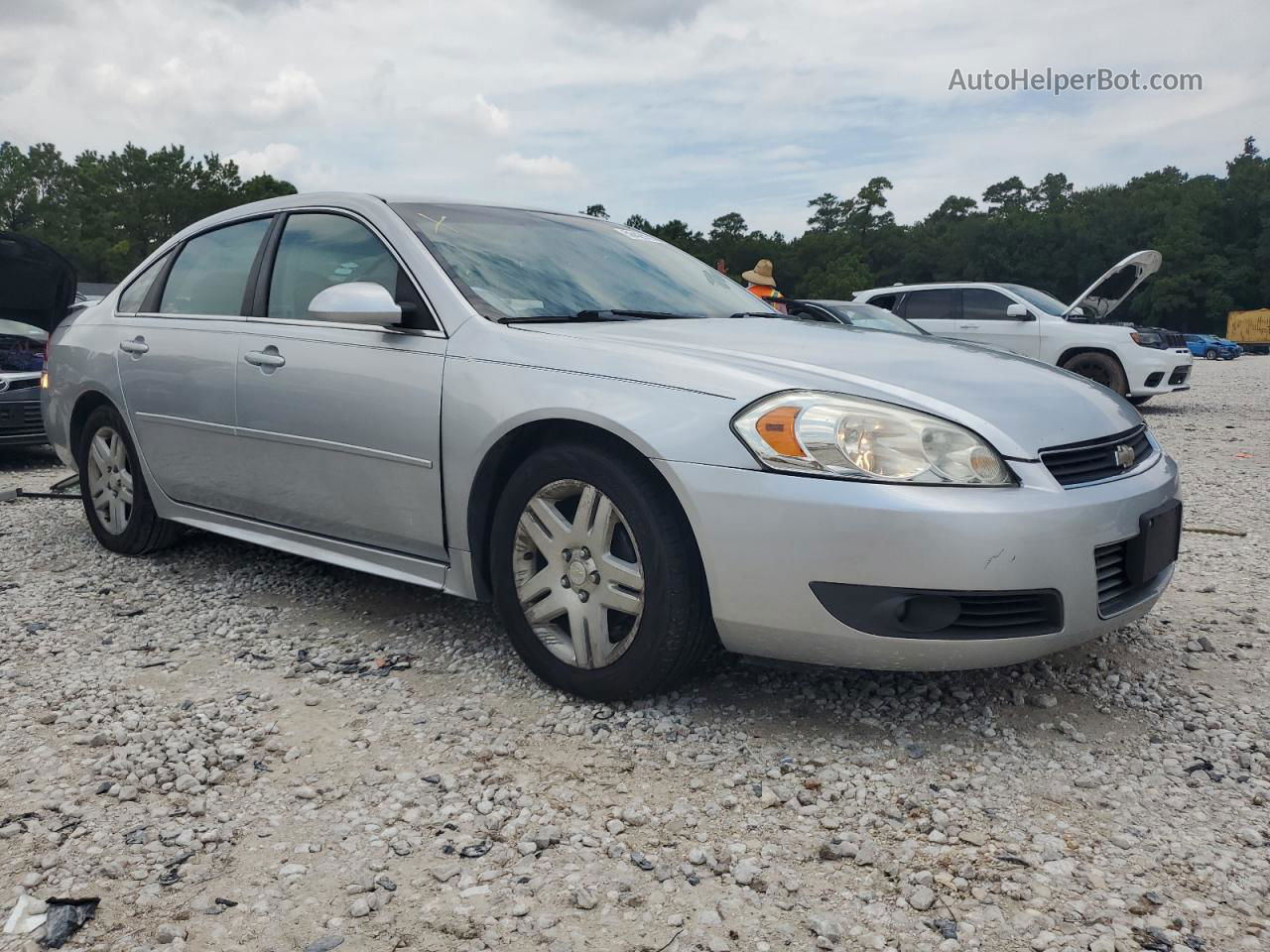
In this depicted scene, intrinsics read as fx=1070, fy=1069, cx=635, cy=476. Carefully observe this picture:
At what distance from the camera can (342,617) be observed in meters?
3.87

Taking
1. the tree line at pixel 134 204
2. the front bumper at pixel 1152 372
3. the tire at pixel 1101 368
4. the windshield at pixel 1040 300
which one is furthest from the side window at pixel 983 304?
the tree line at pixel 134 204

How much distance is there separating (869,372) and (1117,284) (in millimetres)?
11247

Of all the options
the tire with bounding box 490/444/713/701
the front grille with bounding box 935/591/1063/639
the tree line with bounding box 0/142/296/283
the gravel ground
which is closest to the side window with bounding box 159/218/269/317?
the gravel ground

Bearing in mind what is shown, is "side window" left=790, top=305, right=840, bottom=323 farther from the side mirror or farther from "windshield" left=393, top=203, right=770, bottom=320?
the side mirror

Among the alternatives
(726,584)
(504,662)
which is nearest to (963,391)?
(726,584)

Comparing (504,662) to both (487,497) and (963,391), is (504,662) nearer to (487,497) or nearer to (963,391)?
(487,497)

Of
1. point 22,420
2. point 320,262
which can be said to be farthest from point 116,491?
point 22,420

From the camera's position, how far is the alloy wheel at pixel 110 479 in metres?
4.64

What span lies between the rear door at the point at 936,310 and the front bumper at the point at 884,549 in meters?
10.5

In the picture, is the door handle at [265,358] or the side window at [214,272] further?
the side window at [214,272]

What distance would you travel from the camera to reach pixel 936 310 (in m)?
13.2

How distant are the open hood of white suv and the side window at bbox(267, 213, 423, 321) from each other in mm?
10491

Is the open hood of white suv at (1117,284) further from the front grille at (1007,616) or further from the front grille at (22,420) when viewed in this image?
the front grille at (1007,616)

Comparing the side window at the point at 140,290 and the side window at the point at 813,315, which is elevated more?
the side window at the point at 140,290
